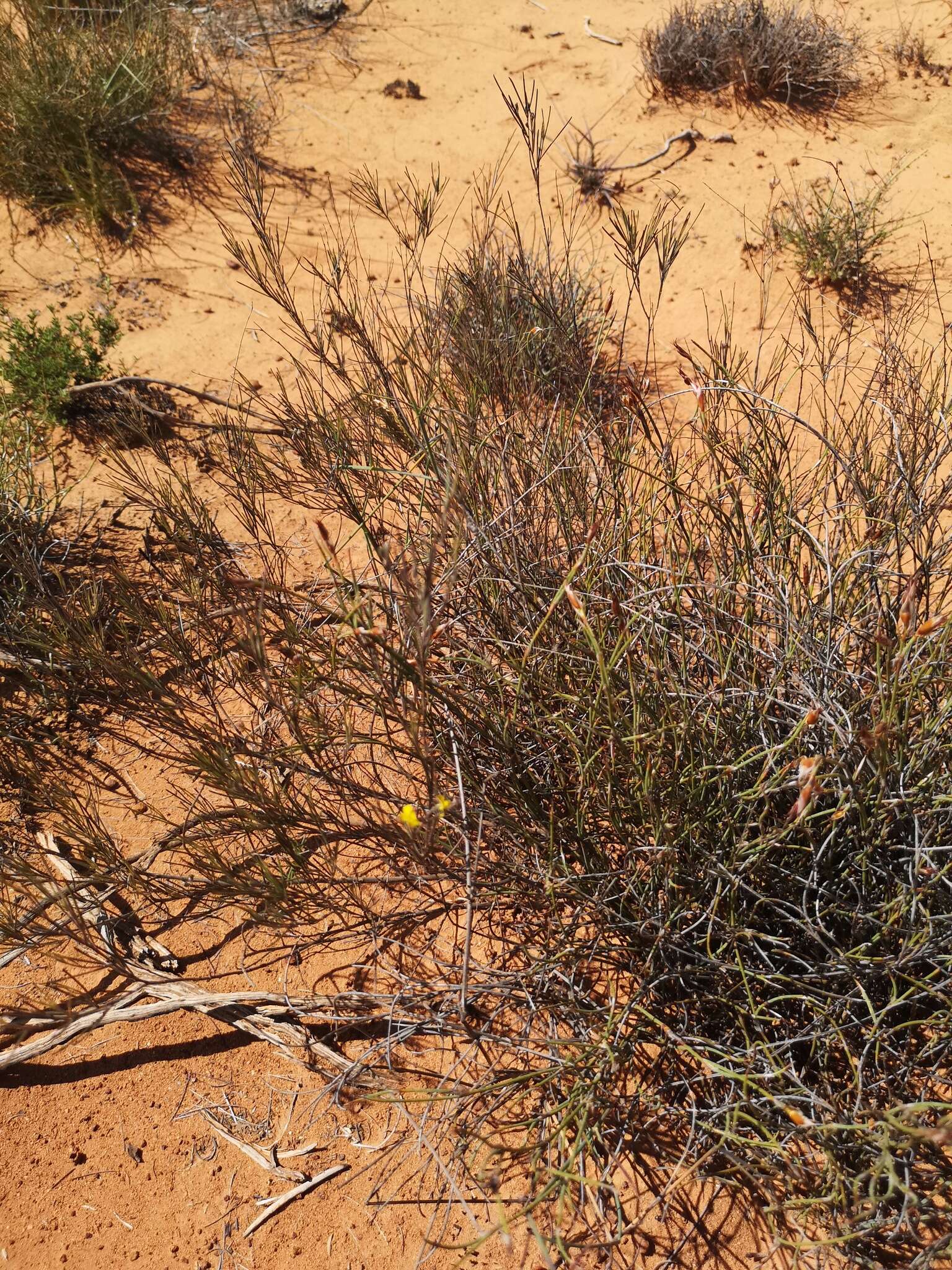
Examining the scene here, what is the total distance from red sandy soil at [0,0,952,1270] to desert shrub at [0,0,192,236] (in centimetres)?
24

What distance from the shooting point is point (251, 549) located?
10.5 ft

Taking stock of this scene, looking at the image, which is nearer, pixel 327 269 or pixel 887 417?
pixel 887 417

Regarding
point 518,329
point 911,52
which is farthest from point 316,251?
point 911,52

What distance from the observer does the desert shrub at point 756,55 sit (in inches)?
196

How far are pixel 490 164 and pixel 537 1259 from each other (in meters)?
4.94

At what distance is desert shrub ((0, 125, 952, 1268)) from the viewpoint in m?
1.60

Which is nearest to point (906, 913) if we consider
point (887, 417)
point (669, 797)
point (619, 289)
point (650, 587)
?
point (669, 797)

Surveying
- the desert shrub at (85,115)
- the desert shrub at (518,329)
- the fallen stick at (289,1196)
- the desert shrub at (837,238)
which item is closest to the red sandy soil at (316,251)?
the fallen stick at (289,1196)

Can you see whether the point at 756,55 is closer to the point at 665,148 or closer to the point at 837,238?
the point at 665,148

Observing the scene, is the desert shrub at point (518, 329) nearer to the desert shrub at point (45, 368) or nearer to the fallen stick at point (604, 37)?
the desert shrub at point (45, 368)

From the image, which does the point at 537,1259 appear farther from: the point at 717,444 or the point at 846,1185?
the point at 717,444

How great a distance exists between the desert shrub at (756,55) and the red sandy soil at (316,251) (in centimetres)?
16

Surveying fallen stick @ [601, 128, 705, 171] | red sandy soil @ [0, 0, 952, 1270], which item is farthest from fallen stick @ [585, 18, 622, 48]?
fallen stick @ [601, 128, 705, 171]

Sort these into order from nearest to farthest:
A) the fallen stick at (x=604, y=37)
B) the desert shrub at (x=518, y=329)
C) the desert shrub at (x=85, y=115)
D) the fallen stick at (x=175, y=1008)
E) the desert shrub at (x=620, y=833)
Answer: the desert shrub at (x=620, y=833), the fallen stick at (x=175, y=1008), the desert shrub at (x=518, y=329), the desert shrub at (x=85, y=115), the fallen stick at (x=604, y=37)
